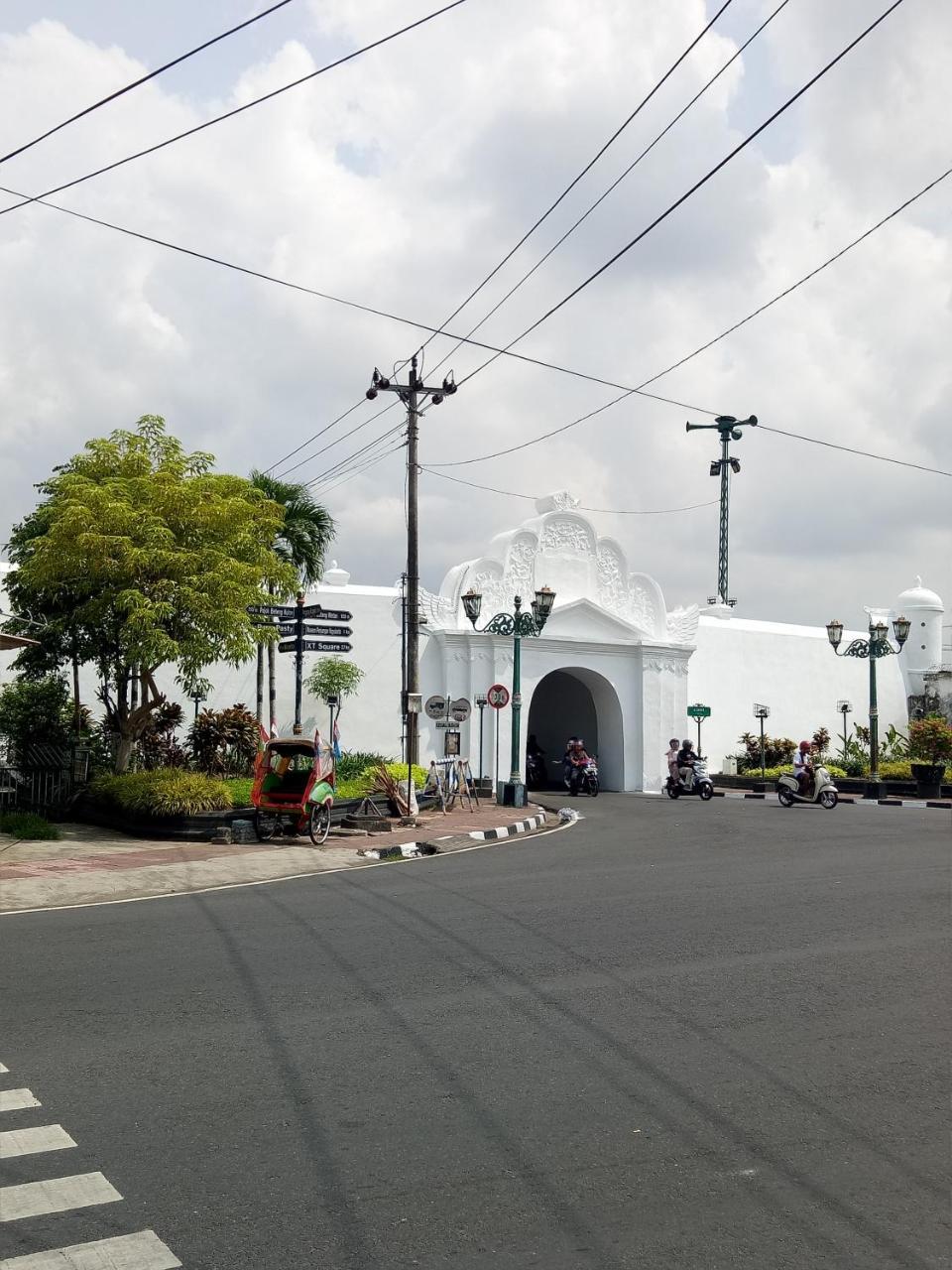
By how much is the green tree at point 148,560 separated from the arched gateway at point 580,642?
9256 mm

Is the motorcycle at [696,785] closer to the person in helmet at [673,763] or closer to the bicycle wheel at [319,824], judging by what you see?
the person in helmet at [673,763]

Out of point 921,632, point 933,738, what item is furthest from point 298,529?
point 921,632

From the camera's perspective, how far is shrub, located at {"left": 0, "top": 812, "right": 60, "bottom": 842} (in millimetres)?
16688

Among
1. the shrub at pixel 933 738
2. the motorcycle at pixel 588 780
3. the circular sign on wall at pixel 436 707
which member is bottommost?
the motorcycle at pixel 588 780

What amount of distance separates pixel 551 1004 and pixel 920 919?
4544 mm

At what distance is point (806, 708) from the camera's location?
118ft

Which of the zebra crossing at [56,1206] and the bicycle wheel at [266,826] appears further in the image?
the bicycle wheel at [266,826]

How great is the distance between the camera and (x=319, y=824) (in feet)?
54.2

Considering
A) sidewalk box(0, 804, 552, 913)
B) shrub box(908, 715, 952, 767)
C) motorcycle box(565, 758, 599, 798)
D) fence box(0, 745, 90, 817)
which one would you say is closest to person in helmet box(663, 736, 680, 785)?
motorcycle box(565, 758, 599, 798)

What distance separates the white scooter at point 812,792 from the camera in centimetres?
2420

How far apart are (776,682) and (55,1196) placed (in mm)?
33193

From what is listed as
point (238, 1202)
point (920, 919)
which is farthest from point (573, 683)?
point (238, 1202)

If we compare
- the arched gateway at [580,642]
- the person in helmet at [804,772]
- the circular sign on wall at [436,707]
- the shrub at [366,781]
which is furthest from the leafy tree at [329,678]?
the person in helmet at [804,772]

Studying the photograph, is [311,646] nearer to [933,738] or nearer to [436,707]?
[436,707]
